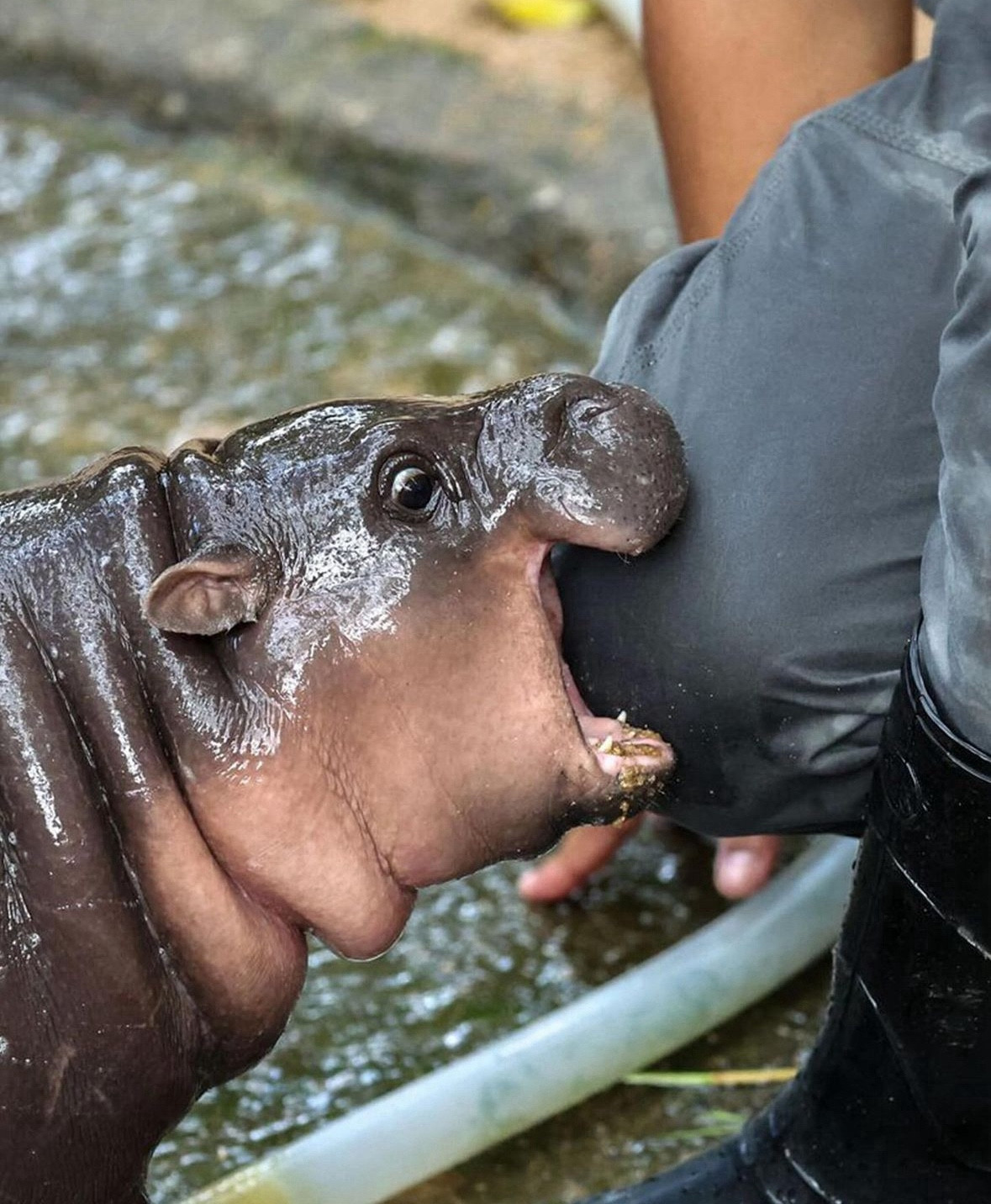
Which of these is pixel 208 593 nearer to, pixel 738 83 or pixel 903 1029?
pixel 903 1029

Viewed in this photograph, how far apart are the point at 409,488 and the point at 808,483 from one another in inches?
16.9

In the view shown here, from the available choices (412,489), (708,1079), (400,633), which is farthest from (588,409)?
(708,1079)

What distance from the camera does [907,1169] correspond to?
2.15 meters

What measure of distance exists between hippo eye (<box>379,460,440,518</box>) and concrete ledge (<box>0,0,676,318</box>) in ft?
7.52

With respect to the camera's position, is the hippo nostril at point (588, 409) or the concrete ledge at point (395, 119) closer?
the hippo nostril at point (588, 409)

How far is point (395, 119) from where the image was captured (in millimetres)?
5156

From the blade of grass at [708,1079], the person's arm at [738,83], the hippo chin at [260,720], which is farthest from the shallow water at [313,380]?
the hippo chin at [260,720]

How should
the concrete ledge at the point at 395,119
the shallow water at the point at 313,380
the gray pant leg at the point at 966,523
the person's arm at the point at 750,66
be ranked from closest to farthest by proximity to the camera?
the gray pant leg at the point at 966,523
the shallow water at the point at 313,380
the person's arm at the point at 750,66
the concrete ledge at the point at 395,119

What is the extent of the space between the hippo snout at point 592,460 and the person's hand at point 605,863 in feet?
2.53

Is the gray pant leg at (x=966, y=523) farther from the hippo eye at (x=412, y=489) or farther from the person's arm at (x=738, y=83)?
the person's arm at (x=738, y=83)

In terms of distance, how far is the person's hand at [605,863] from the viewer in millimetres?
2943

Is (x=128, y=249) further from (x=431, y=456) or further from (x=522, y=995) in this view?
(x=431, y=456)

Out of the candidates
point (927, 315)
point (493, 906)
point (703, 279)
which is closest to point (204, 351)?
point (493, 906)

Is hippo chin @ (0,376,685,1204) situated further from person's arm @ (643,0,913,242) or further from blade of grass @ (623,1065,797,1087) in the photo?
person's arm @ (643,0,913,242)
